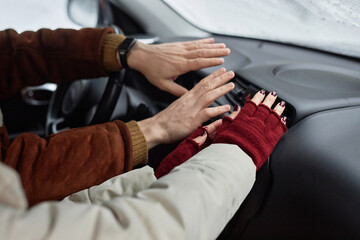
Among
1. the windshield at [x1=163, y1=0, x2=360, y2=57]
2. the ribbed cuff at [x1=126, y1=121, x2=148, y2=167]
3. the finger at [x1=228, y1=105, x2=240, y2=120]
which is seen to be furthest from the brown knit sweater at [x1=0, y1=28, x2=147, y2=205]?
the windshield at [x1=163, y1=0, x2=360, y2=57]

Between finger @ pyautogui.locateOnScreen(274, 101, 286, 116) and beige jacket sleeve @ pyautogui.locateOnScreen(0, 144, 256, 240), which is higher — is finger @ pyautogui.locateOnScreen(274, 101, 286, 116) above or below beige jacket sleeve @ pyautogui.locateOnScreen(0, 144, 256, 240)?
above

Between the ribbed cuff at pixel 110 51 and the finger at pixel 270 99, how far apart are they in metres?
0.50

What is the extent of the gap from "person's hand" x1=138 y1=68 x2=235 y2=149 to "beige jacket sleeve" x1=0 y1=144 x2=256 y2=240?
0.81ft

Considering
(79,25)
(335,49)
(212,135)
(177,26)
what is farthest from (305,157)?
(79,25)

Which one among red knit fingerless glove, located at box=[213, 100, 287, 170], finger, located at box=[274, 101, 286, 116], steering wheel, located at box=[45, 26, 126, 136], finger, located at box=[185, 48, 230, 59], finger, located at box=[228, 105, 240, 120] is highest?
finger, located at box=[185, 48, 230, 59]

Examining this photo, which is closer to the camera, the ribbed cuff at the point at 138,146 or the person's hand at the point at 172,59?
the ribbed cuff at the point at 138,146

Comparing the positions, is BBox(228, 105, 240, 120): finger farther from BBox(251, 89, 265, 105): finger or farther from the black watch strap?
the black watch strap

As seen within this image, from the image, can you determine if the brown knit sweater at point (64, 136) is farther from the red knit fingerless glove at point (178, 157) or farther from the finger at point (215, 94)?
the finger at point (215, 94)

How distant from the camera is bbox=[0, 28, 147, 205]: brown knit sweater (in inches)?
25.4

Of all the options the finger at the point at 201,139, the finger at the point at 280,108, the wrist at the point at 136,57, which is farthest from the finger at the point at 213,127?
the wrist at the point at 136,57

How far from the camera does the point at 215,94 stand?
2.66ft

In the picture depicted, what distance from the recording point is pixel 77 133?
0.74 meters

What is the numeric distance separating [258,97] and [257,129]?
0.14m

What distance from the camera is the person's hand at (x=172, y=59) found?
36.7 inches
